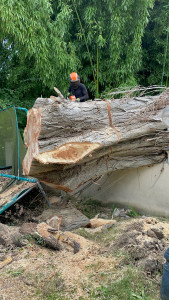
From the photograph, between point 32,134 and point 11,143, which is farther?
point 11,143

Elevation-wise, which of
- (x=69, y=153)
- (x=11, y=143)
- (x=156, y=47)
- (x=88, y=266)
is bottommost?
(x=88, y=266)

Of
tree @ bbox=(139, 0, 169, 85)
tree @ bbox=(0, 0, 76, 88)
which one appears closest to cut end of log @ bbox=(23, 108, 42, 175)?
tree @ bbox=(0, 0, 76, 88)

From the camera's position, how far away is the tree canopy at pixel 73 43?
6.70 m

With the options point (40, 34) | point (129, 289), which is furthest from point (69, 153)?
point (40, 34)

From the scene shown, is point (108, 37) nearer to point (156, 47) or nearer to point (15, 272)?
point (156, 47)

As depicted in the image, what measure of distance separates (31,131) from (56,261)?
1.60m

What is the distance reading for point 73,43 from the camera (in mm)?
7793

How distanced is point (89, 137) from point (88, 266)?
157 centimetres

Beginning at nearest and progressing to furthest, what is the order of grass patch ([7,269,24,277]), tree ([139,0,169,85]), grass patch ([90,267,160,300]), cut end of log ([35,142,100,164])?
grass patch ([90,267,160,300]) → grass patch ([7,269,24,277]) → cut end of log ([35,142,100,164]) → tree ([139,0,169,85])

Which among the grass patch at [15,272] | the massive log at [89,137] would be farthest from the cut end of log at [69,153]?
the grass patch at [15,272]

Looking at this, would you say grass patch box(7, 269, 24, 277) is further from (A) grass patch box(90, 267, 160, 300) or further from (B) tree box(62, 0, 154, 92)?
(B) tree box(62, 0, 154, 92)

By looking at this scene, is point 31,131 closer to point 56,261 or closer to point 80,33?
point 56,261

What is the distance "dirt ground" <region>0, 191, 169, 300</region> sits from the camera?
8.02 ft

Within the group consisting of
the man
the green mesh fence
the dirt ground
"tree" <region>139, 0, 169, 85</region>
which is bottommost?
the dirt ground
